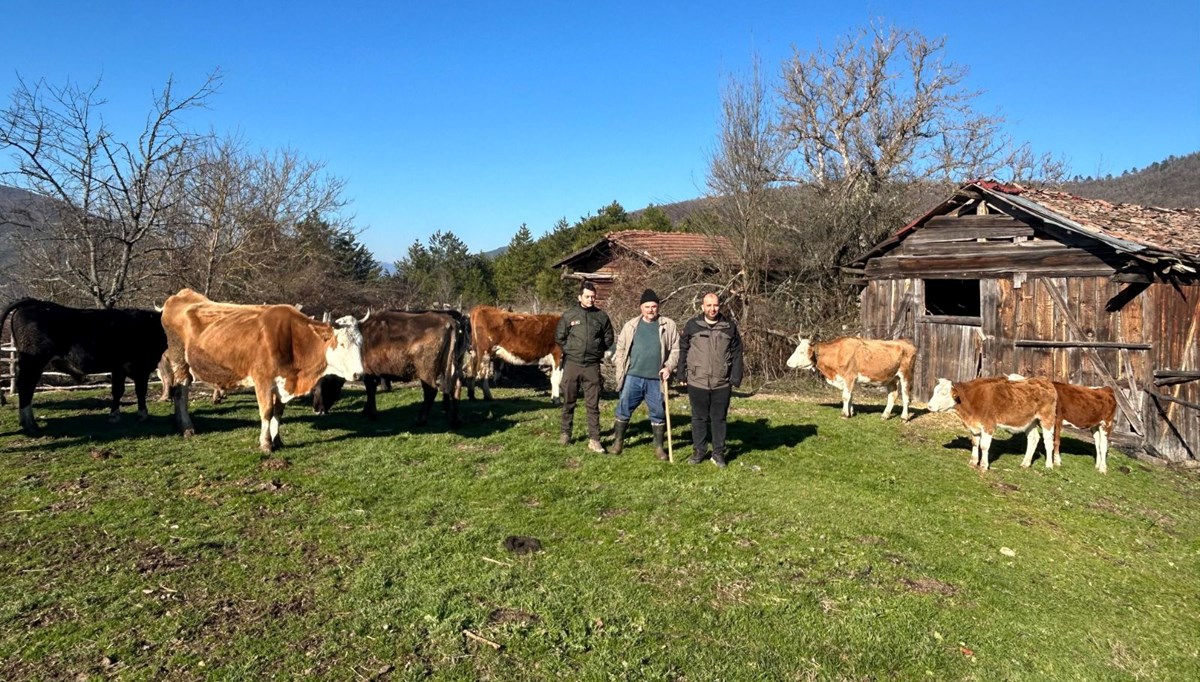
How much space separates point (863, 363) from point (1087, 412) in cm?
373

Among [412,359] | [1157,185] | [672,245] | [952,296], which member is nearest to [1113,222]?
[952,296]

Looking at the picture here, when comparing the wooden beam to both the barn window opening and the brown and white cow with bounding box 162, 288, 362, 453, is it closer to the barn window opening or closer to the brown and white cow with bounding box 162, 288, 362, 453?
the barn window opening

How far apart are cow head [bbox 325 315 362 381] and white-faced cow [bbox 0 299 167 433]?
3.59 metres

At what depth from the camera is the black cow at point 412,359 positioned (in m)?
10.5

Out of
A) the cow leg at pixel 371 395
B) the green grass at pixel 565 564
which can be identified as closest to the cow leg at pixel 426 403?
the cow leg at pixel 371 395

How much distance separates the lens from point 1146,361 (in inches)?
481

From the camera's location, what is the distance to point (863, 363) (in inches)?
502

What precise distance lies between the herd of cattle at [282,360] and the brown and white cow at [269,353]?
0.04 feet

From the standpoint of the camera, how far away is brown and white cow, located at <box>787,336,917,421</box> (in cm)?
1270

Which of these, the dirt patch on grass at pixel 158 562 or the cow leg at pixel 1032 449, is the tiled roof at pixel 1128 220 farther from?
the dirt patch on grass at pixel 158 562

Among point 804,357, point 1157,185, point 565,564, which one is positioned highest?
point 1157,185

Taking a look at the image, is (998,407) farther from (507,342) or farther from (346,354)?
(346,354)

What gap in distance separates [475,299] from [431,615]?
43.1 meters

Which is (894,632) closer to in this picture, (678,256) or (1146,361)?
(1146,361)
